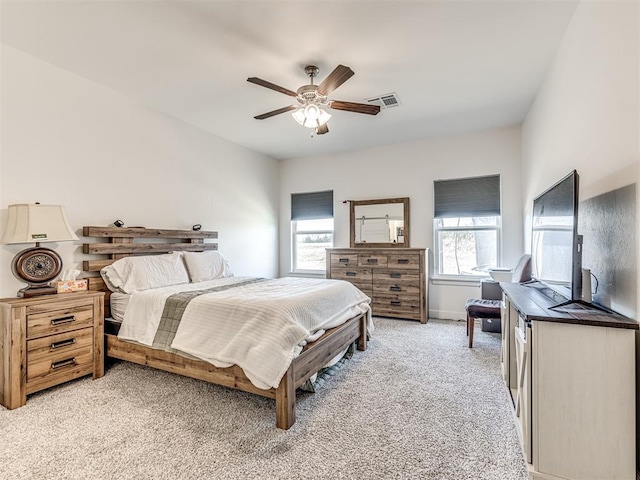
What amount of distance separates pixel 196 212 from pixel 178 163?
672mm

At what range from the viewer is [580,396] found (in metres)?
1.38

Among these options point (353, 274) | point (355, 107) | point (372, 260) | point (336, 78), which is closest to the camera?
point (336, 78)

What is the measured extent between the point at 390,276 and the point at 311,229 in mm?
1843

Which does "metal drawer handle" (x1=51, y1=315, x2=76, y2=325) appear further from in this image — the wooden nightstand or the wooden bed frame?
the wooden bed frame

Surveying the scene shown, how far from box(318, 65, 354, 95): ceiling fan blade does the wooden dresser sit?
2.72 metres

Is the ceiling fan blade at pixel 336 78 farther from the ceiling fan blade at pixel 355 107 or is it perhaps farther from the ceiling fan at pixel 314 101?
the ceiling fan blade at pixel 355 107

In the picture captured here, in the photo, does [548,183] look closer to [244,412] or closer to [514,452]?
[514,452]

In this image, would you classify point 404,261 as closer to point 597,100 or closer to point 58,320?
point 597,100

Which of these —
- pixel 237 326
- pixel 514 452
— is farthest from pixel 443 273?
pixel 237 326

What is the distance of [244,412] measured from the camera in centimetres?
212

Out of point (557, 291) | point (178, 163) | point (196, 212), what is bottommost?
point (557, 291)

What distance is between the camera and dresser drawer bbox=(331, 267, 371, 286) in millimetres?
4727

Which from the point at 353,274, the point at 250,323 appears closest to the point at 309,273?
the point at 353,274

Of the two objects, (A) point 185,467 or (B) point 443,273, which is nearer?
(A) point 185,467
